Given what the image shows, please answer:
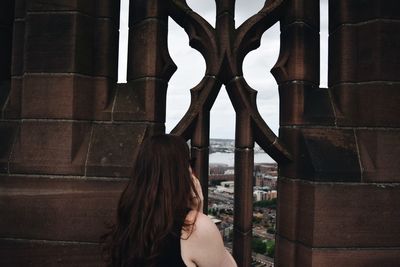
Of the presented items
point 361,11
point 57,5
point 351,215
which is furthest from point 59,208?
point 361,11

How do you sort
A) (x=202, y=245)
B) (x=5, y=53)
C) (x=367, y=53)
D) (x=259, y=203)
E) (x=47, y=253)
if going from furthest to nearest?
(x=259, y=203) < (x=5, y=53) < (x=367, y=53) < (x=47, y=253) < (x=202, y=245)

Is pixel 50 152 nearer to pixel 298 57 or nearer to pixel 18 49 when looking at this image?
pixel 18 49

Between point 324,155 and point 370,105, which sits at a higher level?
point 370,105

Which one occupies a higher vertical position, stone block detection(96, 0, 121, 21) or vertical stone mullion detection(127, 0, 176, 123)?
stone block detection(96, 0, 121, 21)

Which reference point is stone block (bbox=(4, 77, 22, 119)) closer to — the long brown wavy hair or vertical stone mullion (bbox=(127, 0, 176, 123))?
vertical stone mullion (bbox=(127, 0, 176, 123))

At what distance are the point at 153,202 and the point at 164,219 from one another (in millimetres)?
70

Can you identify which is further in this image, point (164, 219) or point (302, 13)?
point (302, 13)

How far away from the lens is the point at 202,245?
3.34 feet

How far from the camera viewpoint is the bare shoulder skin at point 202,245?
102 centimetres

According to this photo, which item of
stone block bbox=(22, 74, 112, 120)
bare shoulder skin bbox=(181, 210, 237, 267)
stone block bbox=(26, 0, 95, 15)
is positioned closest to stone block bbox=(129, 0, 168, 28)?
stone block bbox=(26, 0, 95, 15)

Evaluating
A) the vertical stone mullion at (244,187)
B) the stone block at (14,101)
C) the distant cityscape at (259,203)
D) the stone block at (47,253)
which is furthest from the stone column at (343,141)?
the stone block at (14,101)

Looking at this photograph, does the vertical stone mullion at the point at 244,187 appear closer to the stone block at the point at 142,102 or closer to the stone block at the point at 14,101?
the stone block at the point at 142,102

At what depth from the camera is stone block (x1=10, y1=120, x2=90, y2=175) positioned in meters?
2.32

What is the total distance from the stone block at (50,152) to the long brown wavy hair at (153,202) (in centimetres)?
135
